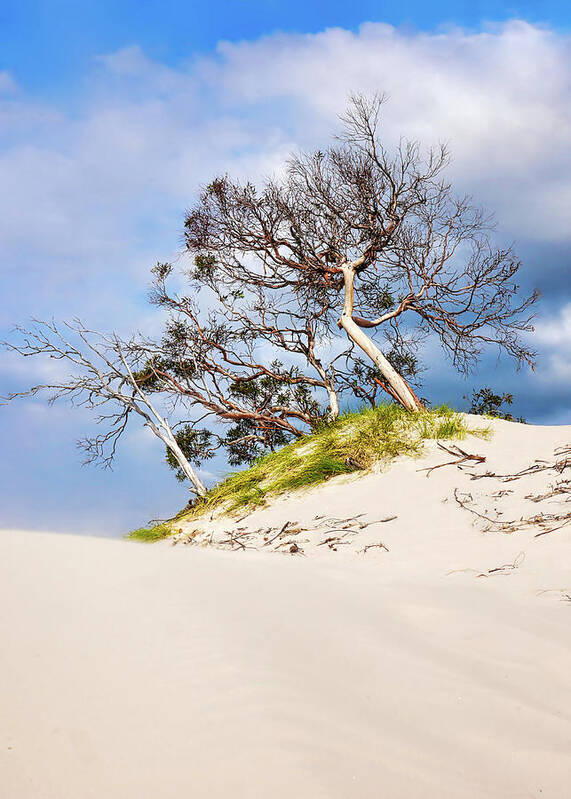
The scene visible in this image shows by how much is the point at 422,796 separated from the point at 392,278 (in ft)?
35.0

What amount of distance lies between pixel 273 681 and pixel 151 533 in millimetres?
6451

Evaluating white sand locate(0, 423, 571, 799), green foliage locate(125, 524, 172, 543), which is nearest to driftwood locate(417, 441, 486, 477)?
white sand locate(0, 423, 571, 799)

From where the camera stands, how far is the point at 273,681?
5.14ft

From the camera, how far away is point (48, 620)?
1900mm

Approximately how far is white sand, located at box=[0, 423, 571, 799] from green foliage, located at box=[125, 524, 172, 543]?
436 cm

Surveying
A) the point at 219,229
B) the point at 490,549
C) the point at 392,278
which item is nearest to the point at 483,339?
the point at 392,278

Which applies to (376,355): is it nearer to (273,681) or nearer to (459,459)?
(459,459)

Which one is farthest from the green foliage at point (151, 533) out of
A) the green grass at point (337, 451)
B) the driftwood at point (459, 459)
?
the driftwood at point (459, 459)

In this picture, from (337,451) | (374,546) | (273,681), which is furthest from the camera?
(337,451)

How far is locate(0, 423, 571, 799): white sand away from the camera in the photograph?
1.20 meters

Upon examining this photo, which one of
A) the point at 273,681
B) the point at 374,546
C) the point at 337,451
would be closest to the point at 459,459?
the point at 337,451

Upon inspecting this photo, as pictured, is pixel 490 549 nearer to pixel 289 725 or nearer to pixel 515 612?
pixel 515 612

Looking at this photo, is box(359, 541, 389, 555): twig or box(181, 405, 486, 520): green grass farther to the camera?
box(181, 405, 486, 520): green grass

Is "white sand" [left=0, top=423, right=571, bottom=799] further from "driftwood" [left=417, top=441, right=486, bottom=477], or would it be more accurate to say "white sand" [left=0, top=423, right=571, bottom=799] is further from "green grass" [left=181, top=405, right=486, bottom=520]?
"green grass" [left=181, top=405, right=486, bottom=520]
